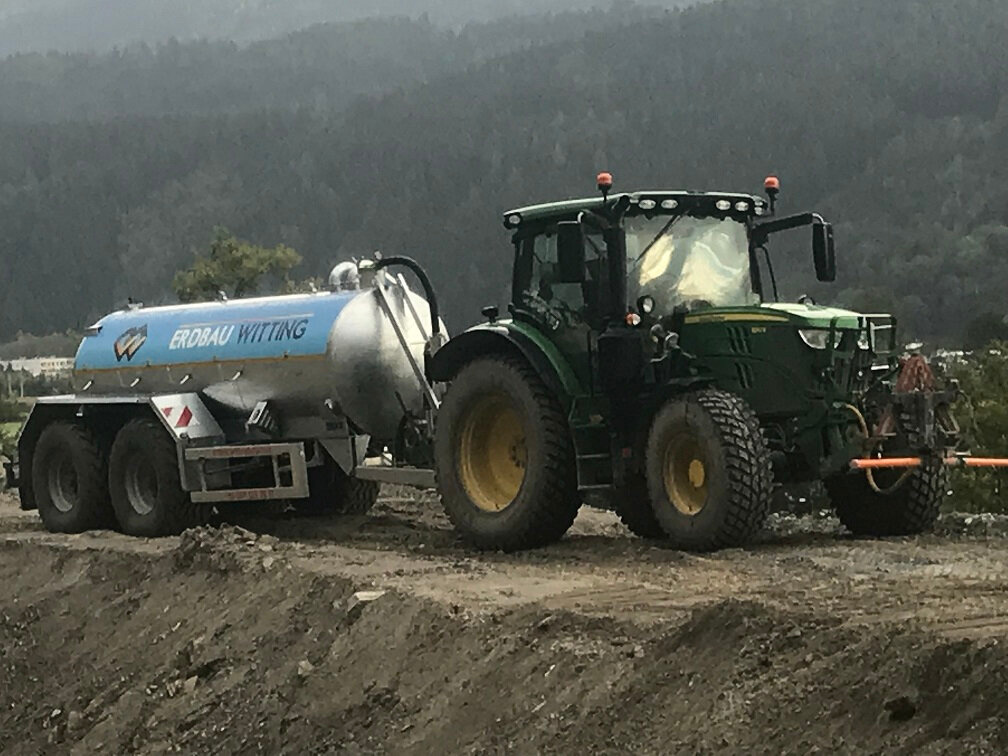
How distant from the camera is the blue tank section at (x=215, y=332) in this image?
48.4 ft

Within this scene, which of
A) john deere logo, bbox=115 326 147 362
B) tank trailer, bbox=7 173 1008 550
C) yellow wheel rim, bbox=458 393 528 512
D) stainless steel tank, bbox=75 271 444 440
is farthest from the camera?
john deere logo, bbox=115 326 147 362

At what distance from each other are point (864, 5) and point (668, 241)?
462ft

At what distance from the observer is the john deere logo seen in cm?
1627

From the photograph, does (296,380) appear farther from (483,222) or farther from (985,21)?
(985,21)

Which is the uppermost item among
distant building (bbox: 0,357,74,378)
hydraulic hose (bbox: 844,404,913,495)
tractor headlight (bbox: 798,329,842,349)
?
tractor headlight (bbox: 798,329,842,349)

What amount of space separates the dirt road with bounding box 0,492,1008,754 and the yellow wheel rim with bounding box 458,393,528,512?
54 centimetres

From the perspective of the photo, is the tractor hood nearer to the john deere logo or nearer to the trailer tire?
the trailer tire

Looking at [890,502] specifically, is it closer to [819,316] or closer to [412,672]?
[819,316]

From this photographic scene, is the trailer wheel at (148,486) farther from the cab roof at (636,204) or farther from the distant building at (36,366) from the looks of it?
the distant building at (36,366)

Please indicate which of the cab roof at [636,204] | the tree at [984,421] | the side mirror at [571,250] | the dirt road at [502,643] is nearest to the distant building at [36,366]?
the tree at [984,421]

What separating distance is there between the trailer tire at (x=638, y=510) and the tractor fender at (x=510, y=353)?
896 mm

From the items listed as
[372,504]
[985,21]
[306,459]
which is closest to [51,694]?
[306,459]

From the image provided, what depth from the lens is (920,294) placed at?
2630 inches

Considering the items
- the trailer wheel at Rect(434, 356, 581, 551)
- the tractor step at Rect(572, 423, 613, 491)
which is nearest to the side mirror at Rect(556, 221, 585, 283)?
the trailer wheel at Rect(434, 356, 581, 551)
